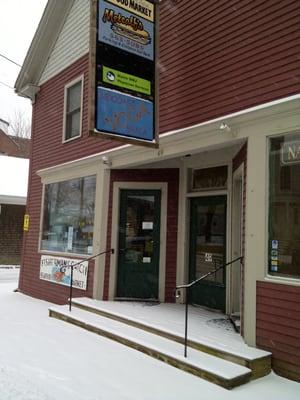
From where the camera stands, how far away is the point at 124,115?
243 inches

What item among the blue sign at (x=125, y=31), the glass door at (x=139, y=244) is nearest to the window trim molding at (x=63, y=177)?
the glass door at (x=139, y=244)

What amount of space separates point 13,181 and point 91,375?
14.7 m

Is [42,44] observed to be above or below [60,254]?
above

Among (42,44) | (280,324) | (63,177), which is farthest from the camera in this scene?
(42,44)

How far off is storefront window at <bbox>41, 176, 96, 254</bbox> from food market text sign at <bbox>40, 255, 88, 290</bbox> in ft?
0.82

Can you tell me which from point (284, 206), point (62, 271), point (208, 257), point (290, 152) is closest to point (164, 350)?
point (284, 206)

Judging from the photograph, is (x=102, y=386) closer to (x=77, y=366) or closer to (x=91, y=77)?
(x=77, y=366)

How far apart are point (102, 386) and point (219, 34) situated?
16.7ft

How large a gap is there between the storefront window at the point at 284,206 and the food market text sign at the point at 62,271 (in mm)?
4543

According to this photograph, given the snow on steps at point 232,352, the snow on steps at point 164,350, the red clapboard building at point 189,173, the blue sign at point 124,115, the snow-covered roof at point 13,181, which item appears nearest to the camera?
the snow on steps at point 164,350

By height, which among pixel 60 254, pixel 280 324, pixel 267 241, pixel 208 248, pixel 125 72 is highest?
pixel 125 72

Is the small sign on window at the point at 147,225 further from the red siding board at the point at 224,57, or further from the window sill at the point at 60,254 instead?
the red siding board at the point at 224,57

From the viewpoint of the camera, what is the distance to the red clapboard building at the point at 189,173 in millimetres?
5258

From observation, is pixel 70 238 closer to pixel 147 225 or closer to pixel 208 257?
pixel 147 225
